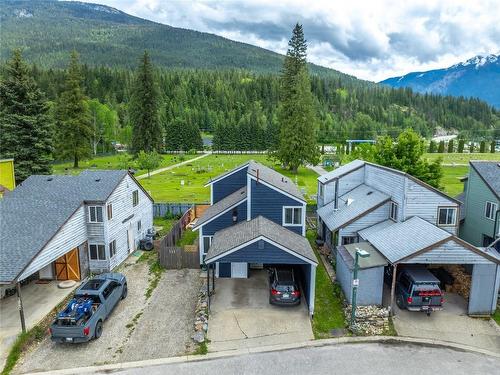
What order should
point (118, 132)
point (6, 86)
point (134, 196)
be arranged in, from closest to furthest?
point (134, 196)
point (6, 86)
point (118, 132)

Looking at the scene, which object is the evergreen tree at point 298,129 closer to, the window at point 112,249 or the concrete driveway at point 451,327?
the window at point 112,249

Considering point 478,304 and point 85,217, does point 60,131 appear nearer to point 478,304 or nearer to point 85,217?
point 85,217

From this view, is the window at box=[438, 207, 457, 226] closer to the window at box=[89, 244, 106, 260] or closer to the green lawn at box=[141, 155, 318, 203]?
the window at box=[89, 244, 106, 260]

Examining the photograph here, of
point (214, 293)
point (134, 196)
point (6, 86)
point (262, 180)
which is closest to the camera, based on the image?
point (214, 293)

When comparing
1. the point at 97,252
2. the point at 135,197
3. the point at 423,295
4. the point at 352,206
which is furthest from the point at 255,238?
the point at 135,197

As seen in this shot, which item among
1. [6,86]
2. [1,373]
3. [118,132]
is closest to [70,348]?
[1,373]

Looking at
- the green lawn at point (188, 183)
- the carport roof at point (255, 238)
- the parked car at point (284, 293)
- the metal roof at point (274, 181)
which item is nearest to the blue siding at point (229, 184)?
the metal roof at point (274, 181)
